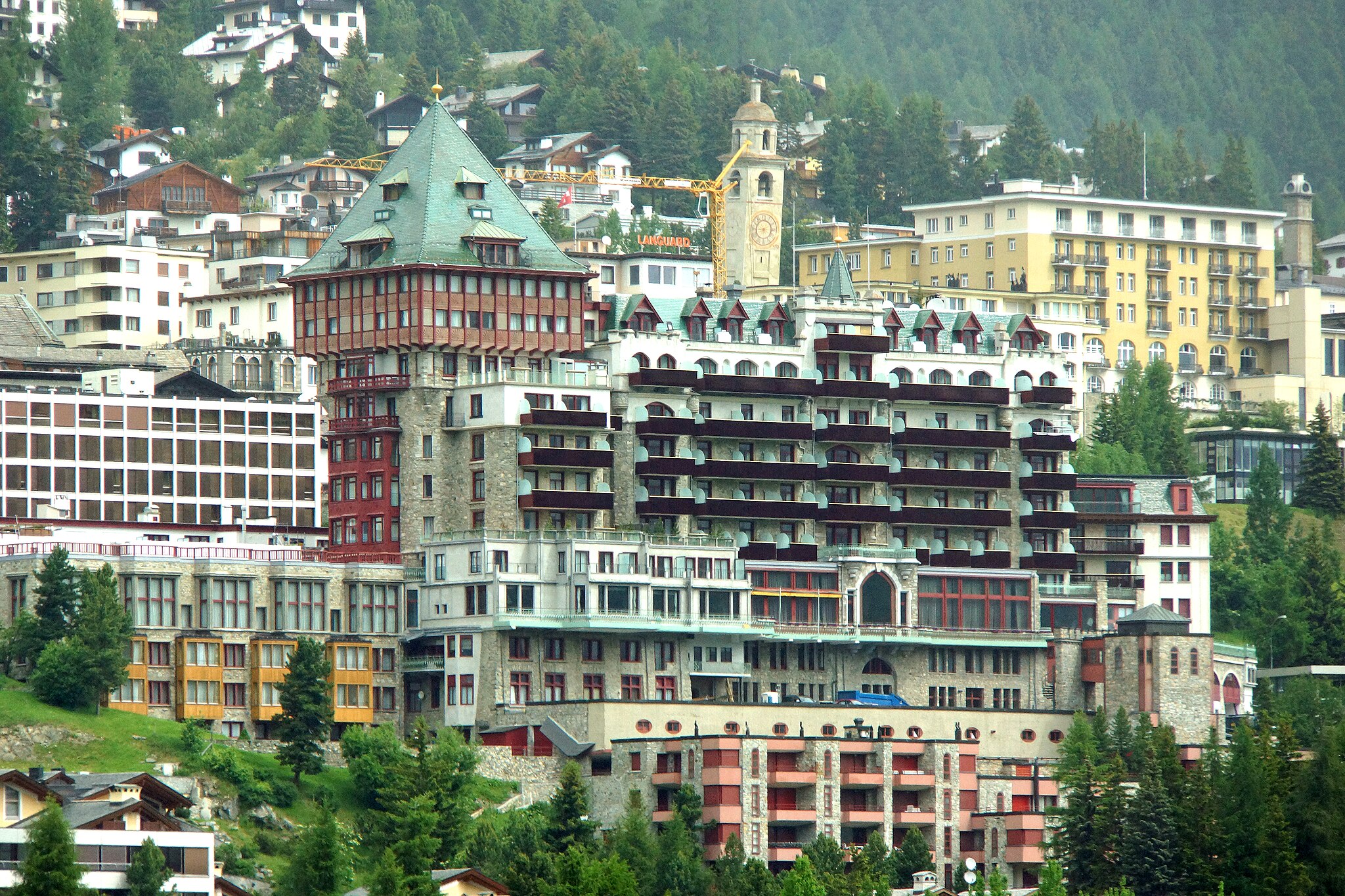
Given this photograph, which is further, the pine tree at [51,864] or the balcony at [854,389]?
the balcony at [854,389]

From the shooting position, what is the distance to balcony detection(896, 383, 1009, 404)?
7653 inches

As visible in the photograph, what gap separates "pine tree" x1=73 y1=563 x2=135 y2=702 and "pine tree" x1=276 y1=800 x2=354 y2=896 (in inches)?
719

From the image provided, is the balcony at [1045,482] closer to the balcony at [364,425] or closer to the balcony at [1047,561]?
the balcony at [1047,561]

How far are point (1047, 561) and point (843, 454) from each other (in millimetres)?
13892

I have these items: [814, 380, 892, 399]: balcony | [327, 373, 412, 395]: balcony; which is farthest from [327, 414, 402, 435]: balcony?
[814, 380, 892, 399]: balcony

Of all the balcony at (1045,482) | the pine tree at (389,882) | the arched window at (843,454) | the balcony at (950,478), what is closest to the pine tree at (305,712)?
the pine tree at (389,882)

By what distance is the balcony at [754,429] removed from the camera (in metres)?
188

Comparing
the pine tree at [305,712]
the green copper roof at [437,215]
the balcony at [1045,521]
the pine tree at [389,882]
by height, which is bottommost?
the pine tree at [389,882]

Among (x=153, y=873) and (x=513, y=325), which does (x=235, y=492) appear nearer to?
(x=513, y=325)

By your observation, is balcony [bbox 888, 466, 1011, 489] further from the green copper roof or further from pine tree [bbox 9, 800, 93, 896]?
pine tree [bbox 9, 800, 93, 896]

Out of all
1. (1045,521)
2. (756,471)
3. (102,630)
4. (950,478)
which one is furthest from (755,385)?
(102,630)

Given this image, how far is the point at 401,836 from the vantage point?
151750 mm

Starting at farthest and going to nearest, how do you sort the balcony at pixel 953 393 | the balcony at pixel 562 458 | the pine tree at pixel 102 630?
1. the balcony at pixel 953 393
2. the balcony at pixel 562 458
3. the pine tree at pixel 102 630

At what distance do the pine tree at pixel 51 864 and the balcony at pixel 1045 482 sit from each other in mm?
77225
